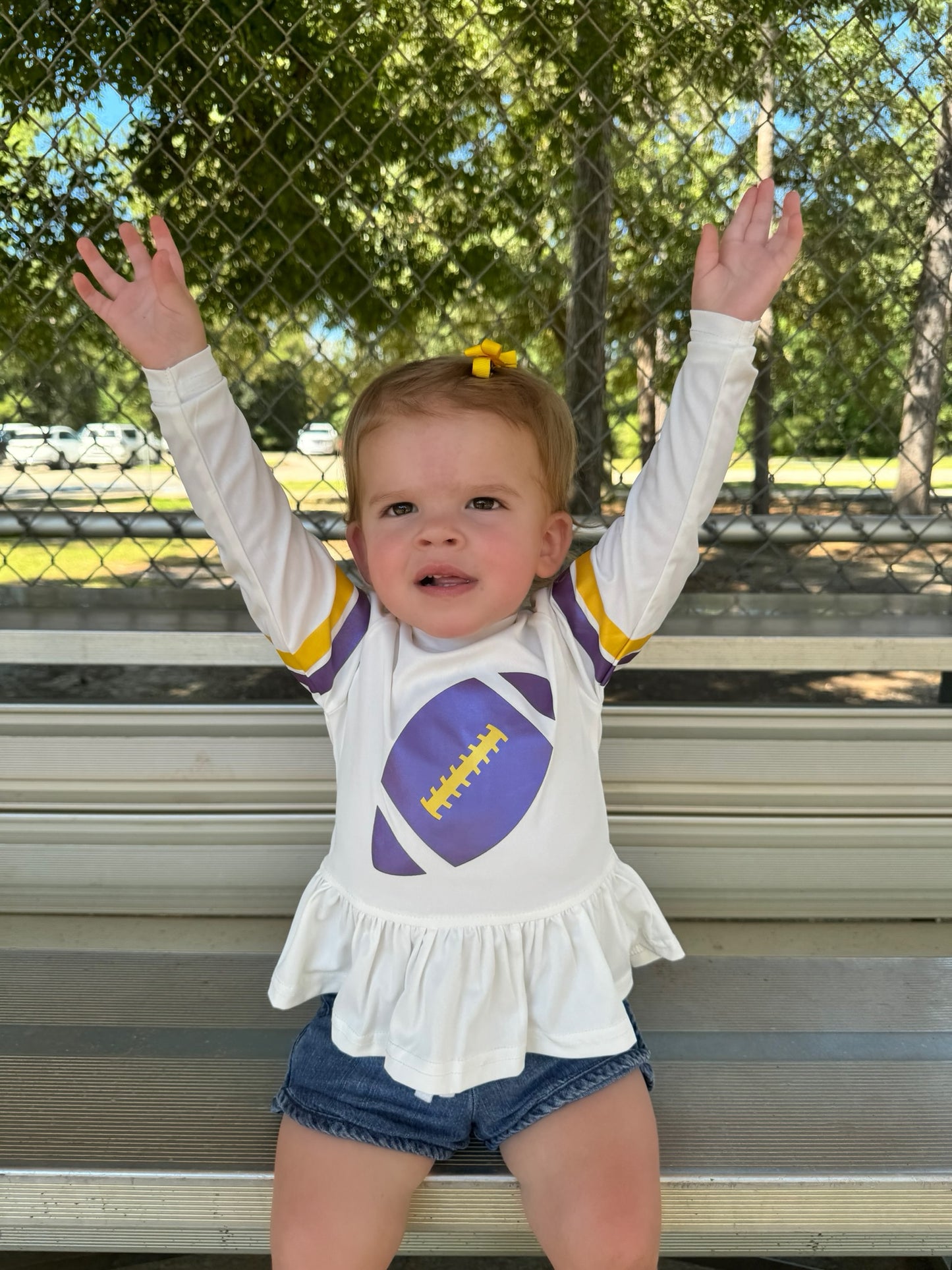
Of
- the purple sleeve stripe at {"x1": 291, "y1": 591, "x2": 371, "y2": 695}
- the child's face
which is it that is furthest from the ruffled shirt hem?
the child's face

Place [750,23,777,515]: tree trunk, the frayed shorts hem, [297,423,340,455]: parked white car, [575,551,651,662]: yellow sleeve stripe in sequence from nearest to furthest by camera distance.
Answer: the frayed shorts hem
[575,551,651,662]: yellow sleeve stripe
[750,23,777,515]: tree trunk
[297,423,340,455]: parked white car

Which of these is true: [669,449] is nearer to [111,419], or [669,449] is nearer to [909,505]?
[909,505]

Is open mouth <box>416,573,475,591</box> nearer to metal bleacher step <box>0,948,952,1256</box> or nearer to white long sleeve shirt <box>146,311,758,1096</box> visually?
white long sleeve shirt <box>146,311,758,1096</box>

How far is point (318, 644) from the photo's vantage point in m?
1.44

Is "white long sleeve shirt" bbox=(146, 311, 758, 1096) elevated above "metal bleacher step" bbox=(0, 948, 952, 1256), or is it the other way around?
"white long sleeve shirt" bbox=(146, 311, 758, 1096)

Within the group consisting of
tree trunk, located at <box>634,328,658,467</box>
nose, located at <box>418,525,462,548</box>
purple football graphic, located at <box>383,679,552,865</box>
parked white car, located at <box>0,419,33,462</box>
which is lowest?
purple football graphic, located at <box>383,679,552,865</box>

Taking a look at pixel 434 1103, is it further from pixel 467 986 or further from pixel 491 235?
pixel 491 235

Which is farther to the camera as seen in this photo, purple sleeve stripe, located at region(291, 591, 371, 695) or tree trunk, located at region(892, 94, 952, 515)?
tree trunk, located at region(892, 94, 952, 515)

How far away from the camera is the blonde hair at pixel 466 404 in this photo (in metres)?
1.36

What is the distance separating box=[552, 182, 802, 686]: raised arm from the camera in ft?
4.22

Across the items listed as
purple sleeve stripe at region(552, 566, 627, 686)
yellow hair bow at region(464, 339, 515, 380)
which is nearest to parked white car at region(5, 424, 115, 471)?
yellow hair bow at region(464, 339, 515, 380)

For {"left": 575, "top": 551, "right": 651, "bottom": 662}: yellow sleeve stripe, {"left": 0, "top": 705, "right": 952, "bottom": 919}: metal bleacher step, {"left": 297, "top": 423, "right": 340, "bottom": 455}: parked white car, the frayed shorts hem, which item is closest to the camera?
the frayed shorts hem

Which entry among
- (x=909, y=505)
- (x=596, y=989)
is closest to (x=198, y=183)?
(x=909, y=505)

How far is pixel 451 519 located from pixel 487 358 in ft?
0.82
